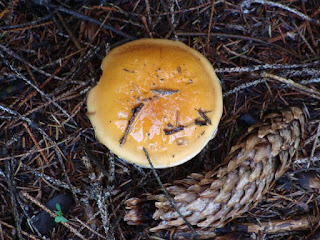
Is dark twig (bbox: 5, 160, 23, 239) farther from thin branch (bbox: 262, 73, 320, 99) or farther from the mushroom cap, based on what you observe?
thin branch (bbox: 262, 73, 320, 99)

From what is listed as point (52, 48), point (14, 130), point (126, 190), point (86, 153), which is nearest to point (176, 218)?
point (126, 190)

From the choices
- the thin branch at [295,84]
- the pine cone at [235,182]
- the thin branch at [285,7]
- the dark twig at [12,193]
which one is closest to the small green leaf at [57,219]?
the dark twig at [12,193]

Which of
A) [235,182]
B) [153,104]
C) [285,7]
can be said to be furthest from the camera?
[285,7]

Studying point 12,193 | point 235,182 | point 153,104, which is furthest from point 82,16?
point 235,182

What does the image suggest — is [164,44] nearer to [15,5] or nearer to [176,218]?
[15,5]

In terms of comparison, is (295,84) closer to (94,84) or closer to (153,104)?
(153,104)

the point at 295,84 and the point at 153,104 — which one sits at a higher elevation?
the point at 153,104

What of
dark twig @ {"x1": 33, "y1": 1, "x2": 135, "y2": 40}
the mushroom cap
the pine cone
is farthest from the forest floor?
the mushroom cap
